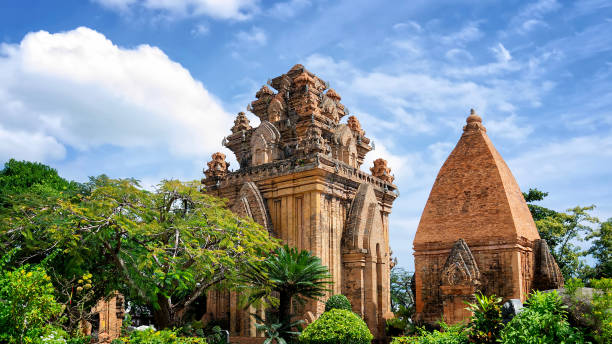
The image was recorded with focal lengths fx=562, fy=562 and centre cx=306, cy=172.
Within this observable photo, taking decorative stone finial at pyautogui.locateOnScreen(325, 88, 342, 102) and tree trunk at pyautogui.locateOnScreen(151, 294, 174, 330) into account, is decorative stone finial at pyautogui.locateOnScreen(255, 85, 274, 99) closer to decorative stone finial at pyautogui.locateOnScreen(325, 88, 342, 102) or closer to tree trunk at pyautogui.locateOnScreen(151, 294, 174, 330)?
decorative stone finial at pyautogui.locateOnScreen(325, 88, 342, 102)

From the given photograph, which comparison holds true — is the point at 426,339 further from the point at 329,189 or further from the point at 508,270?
the point at 329,189

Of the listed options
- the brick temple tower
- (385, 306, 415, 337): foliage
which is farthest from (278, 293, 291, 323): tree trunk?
(385, 306, 415, 337): foliage

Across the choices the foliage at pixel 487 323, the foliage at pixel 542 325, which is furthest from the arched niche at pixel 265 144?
the foliage at pixel 542 325

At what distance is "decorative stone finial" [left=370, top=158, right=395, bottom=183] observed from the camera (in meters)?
24.8

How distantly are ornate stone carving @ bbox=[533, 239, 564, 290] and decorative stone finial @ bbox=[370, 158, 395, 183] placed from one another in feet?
28.8

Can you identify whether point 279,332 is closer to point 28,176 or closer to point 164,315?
point 164,315

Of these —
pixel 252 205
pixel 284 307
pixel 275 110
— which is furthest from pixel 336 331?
pixel 275 110

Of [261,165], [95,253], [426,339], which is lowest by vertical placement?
[426,339]

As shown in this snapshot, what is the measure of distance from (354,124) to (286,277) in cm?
1156

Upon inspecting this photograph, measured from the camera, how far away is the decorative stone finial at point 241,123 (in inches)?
1057

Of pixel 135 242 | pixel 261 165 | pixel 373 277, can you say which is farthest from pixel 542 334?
pixel 261 165

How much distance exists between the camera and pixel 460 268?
15.5 meters

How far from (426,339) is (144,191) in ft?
28.7

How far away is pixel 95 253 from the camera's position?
48.1ft
